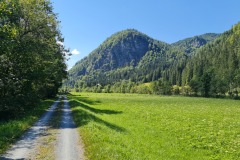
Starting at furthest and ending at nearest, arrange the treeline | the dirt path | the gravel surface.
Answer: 1. the treeline
2. the dirt path
3. the gravel surface

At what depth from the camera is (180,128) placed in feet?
98.0

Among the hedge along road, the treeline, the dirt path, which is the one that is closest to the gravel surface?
the hedge along road

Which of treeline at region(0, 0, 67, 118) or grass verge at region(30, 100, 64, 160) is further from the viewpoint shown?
treeline at region(0, 0, 67, 118)

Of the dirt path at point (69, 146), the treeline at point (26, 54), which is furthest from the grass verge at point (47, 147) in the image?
the treeline at point (26, 54)

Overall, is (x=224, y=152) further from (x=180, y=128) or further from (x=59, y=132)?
(x=59, y=132)

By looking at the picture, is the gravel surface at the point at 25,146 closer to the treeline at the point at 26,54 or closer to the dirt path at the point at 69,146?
the dirt path at the point at 69,146

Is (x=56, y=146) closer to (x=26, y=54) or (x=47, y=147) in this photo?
(x=47, y=147)

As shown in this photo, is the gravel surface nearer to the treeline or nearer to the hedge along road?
the hedge along road

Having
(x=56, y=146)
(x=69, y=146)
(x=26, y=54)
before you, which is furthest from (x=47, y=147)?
(x=26, y=54)

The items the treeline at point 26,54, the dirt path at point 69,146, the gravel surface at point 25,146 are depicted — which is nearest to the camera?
the gravel surface at point 25,146

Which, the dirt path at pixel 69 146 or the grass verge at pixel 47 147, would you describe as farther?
the dirt path at pixel 69 146

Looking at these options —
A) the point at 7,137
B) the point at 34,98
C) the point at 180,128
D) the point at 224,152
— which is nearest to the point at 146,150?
the point at 224,152

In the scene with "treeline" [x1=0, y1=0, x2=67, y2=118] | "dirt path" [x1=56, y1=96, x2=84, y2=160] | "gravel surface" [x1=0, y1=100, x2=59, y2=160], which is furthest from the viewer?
"treeline" [x1=0, y1=0, x2=67, y2=118]

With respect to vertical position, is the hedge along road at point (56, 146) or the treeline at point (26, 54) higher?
the treeline at point (26, 54)
